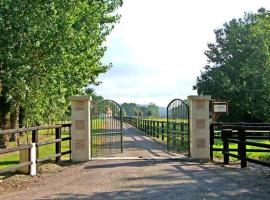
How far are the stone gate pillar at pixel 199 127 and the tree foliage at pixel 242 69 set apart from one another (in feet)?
111

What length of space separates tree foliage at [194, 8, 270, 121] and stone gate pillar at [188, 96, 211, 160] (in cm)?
3396

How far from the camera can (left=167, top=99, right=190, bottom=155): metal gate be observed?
20.1 meters

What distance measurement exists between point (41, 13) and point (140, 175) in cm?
1508

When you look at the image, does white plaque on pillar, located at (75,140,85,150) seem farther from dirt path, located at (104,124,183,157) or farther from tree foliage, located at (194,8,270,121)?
tree foliage, located at (194,8,270,121)

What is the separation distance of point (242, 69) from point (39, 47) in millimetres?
30999

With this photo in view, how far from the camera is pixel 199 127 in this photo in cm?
1909

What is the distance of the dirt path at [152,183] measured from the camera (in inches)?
425

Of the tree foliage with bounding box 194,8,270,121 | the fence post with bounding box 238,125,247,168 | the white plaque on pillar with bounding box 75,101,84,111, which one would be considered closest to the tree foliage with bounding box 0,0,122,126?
the white plaque on pillar with bounding box 75,101,84,111

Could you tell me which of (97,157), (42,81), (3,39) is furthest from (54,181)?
(42,81)

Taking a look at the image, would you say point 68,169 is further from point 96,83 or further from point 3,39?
point 96,83

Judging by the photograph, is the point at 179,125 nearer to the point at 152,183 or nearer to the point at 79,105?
the point at 79,105

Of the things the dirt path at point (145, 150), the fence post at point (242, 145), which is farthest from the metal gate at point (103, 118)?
the fence post at point (242, 145)

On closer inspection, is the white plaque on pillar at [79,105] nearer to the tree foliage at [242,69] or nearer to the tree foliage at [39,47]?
the tree foliage at [39,47]

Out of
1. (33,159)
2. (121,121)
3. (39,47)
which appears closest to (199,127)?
(121,121)
